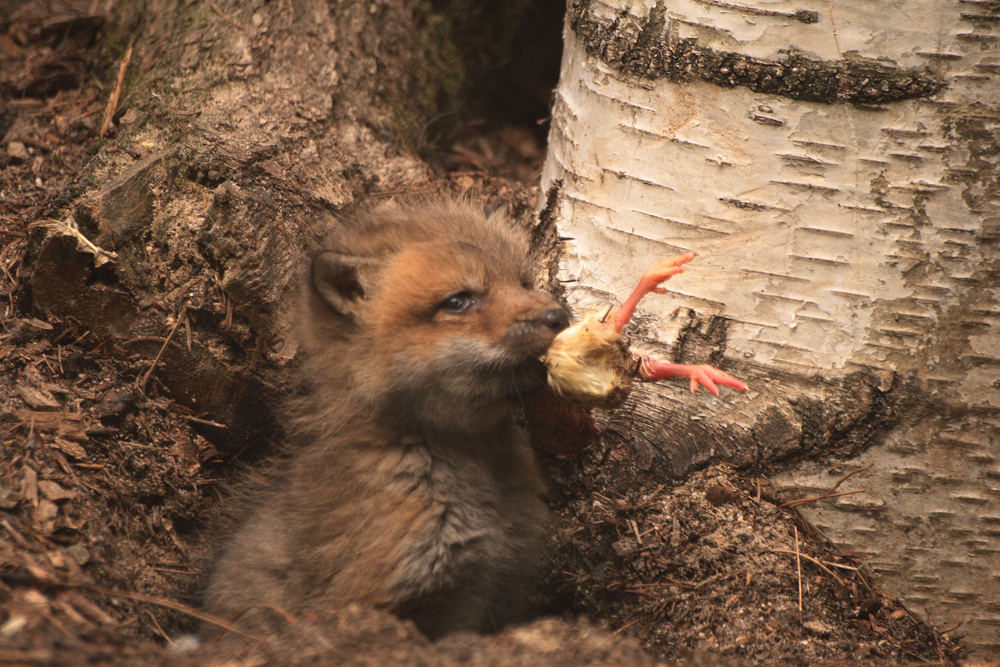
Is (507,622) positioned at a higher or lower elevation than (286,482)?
lower

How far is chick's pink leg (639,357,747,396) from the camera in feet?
9.33

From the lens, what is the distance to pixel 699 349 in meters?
3.58

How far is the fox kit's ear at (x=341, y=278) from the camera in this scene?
129 inches

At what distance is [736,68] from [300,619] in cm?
279

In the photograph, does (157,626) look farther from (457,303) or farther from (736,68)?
(736,68)

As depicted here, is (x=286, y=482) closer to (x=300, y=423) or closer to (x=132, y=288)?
(x=300, y=423)

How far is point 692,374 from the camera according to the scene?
2891mm

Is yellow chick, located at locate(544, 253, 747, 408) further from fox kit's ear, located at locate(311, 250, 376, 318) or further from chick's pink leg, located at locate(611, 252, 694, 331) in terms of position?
fox kit's ear, located at locate(311, 250, 376, 318)

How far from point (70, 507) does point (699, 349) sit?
2.83 meters

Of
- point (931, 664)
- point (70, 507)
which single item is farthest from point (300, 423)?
point (931, 664)

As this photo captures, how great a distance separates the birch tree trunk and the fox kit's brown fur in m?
0.75

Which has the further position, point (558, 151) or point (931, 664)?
point (558, 151)

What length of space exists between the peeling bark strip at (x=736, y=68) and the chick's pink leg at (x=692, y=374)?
122 centimetres

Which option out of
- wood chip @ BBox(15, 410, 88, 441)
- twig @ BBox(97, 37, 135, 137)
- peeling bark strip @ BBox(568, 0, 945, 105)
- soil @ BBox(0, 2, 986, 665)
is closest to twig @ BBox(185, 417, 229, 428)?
soil @ BBox(0, 2, 986, 665)
